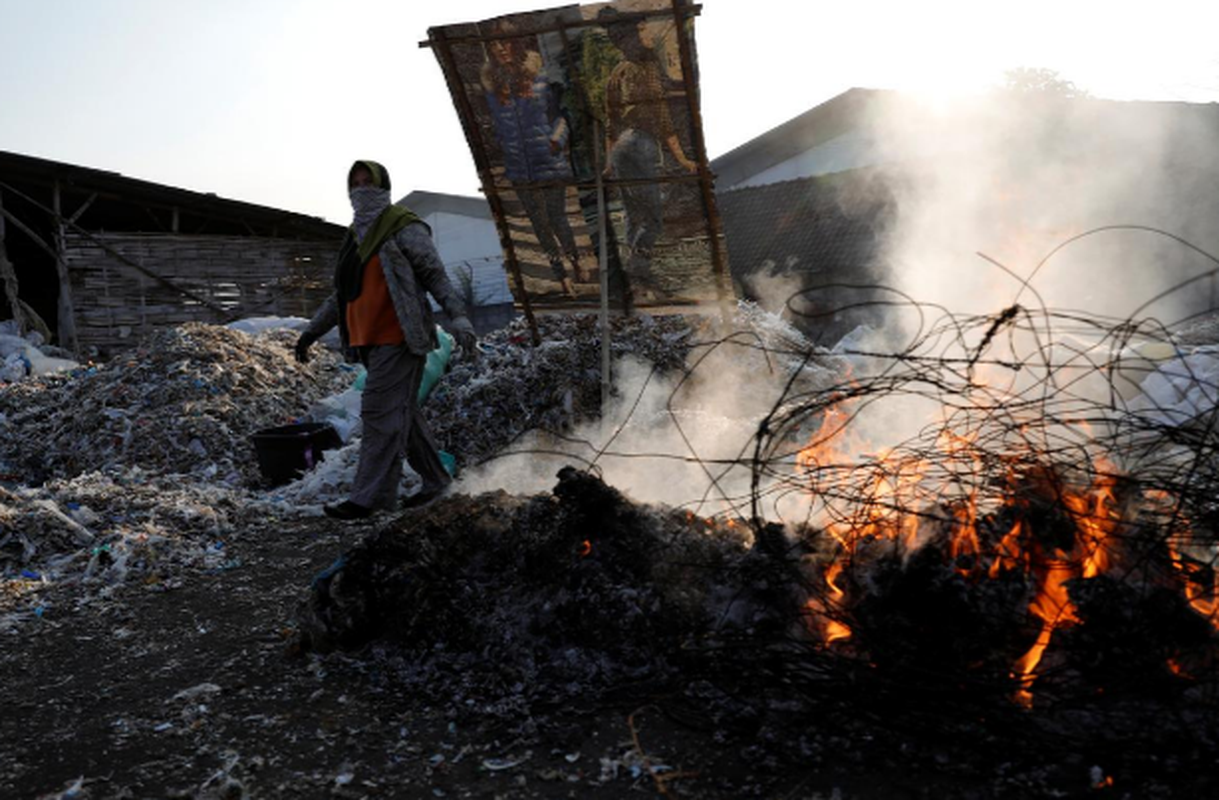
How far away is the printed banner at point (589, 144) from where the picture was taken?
496 cm

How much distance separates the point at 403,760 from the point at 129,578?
3.02 m

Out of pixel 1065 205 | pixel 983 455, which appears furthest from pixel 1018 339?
pixel 1065 205

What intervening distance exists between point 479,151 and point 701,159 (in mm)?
1476

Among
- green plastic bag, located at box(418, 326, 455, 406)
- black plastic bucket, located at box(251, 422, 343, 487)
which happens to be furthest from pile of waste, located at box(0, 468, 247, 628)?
green plastic bag, located at box(418, 326, 455, 406)

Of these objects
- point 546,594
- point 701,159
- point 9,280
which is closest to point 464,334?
point 701,159

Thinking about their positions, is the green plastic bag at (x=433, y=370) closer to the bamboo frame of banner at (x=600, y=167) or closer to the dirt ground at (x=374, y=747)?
the bamboo frame of banner at (x=600, y=167)

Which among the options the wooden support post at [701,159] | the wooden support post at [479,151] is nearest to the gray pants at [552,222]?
the wooden support post at [479,151]

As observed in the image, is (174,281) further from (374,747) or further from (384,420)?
(374,747)

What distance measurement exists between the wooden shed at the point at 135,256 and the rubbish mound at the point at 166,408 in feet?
14.7

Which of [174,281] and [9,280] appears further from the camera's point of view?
[174,281]

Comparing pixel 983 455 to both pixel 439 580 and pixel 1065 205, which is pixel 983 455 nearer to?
pixel 439 580

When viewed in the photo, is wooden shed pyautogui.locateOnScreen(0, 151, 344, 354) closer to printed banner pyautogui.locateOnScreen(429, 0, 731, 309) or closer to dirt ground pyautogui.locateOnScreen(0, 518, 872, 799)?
printed banner pyautogui.locateOnScreen(429, 0, 731, 309)

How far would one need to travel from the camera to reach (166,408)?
9047 millimetres

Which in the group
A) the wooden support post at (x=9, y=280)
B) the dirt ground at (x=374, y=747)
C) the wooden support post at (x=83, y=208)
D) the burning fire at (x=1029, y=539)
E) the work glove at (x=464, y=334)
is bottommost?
the dirt ground at (x=374, y=747)
